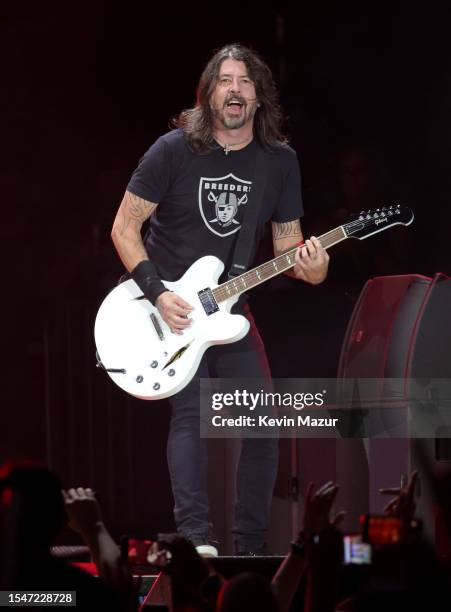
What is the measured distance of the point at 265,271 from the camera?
4.57m

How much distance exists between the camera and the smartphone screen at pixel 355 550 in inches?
107

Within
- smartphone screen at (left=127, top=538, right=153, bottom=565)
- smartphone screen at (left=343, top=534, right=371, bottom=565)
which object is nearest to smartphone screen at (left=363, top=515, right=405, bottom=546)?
smartphone screen at (left=343, top=534, right=371, bottom=565)

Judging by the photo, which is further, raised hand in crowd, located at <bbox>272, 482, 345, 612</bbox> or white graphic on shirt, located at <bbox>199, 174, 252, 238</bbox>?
→ white graphic on shirt, located at <bbox>199, 174, 252, 238</bbox>

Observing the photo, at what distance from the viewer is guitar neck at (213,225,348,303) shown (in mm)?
4484

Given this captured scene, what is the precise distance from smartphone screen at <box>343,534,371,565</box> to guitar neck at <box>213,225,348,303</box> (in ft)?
6.15

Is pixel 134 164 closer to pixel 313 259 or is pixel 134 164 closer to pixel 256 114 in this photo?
pixel 256 114

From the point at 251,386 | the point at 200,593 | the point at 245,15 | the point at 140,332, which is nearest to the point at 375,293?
the point at 251,386

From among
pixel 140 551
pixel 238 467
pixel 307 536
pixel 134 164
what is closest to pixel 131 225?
pixel 134 164

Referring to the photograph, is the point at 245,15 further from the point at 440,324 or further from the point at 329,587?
the point at 329,587

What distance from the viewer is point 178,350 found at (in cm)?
442

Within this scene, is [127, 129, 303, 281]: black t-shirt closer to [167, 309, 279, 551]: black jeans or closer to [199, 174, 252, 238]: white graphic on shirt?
[199, 174, 252, 238]: white graphic on shirt

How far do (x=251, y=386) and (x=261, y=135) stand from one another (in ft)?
3.84

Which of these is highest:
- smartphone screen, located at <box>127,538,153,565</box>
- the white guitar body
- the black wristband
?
the black wristband

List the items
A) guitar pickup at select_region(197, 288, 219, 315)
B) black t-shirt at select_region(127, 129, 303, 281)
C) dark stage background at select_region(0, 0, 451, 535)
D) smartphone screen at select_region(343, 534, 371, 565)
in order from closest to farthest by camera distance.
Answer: smartphone screen at select_region(343, 534, 371, 565) → guitar pickup at select_region(197, 288, 219, 315) → black t-shirt at select_region(127, 129, 303, 281) → dark stage background at select_region(0, 0, 451, 535)
